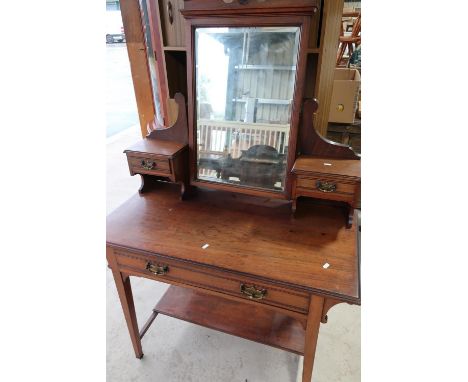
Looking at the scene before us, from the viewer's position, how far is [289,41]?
34.8 inches

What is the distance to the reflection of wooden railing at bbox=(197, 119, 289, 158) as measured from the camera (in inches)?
39.9

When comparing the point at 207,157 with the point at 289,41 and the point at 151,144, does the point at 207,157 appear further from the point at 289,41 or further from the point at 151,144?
the point at 289,41

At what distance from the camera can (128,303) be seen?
1167mm

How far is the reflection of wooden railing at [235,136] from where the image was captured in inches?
39.9

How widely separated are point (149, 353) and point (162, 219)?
79 centimetres

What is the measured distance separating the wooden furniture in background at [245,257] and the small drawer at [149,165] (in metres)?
0.14

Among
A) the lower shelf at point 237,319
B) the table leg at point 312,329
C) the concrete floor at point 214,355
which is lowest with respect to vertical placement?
the concrete floor at point 214,355

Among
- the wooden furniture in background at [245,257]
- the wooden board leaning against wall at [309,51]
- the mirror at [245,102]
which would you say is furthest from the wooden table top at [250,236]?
the wooden board leaning against wall at [309,51]

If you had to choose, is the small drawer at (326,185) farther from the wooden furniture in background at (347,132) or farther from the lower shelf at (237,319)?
the wooden furniture in background at (347,132)

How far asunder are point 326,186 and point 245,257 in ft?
1.22

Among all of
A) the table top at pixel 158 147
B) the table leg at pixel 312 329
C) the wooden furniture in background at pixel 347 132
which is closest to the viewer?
the table leg at pixel 312 329

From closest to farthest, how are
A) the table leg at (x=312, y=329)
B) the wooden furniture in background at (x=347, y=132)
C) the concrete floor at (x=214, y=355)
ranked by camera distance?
the table leg at (x=312, y=329) → the concrete floor at (x=214, y=355) → the wooden furniture in background at (x=347, y=132)

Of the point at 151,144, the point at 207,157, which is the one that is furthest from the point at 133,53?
the point at 207,157

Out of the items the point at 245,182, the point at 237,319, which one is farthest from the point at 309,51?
the point at 237,319
